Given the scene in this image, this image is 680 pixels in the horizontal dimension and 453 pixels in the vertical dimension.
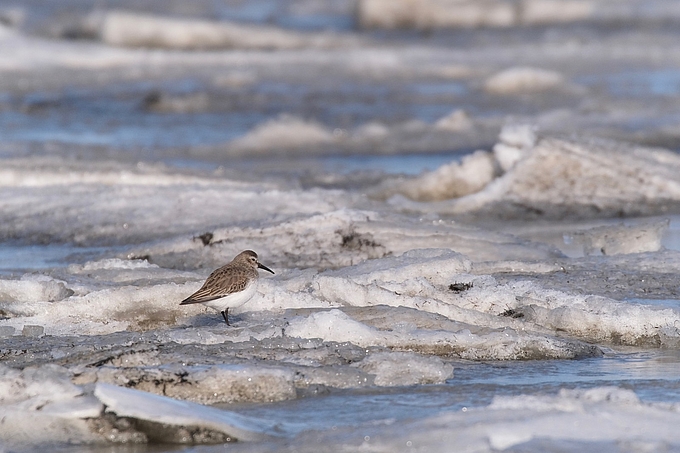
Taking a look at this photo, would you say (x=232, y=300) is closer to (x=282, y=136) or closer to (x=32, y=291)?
(x=32, y=291)

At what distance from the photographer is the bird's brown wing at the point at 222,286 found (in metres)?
3.81

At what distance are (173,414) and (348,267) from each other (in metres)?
2.09

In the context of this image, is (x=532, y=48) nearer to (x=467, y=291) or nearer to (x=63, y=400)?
(x=467, y=291)

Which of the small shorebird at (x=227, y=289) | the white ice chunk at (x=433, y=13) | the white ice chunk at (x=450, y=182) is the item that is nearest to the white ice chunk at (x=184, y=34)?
the white ice chunk at (x=433, y=13)

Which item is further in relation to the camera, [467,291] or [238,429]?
[467,291]

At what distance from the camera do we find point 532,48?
18.0m

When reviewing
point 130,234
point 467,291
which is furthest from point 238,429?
point 130,234

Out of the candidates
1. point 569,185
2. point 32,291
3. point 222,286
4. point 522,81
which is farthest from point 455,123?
point 222,286

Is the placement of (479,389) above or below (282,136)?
below

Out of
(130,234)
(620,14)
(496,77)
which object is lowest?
(130,234)

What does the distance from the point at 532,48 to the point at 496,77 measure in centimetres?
447

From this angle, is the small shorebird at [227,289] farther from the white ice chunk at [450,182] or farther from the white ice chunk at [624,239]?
the white ice chunk at [450,182]

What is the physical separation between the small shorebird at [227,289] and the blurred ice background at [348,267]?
0.11 m

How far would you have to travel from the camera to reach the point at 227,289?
3814mm
